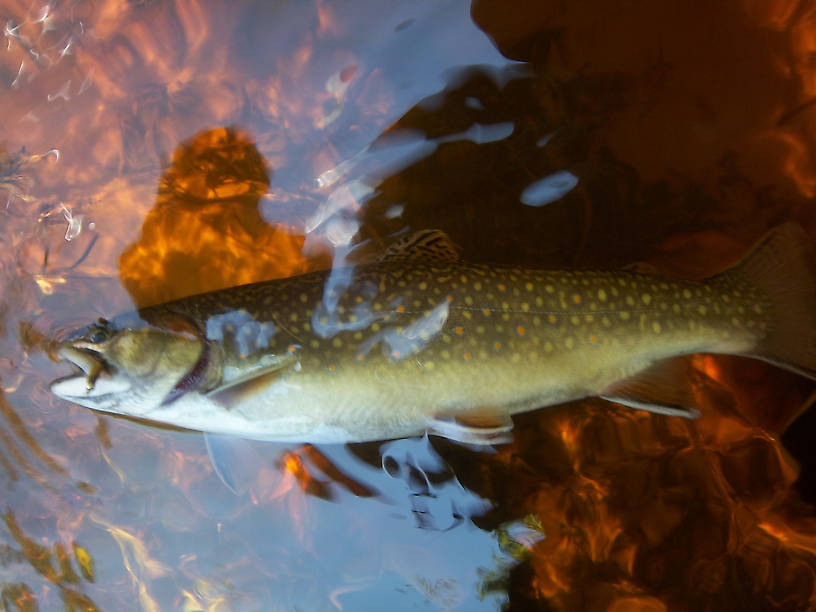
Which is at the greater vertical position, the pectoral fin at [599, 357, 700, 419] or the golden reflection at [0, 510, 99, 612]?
the pectoral fin at [599, 357, 700, 419]

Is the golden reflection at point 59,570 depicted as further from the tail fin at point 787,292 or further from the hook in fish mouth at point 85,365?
the tail fin at point 787,292

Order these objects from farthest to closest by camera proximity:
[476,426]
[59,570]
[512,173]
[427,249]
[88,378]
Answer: [512,173] → [59,570] → [427,249] → [476,426] → [88,378]

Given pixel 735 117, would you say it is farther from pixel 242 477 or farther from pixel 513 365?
pixel 242 477

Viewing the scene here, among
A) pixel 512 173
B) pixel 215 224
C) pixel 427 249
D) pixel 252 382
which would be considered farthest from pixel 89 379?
pixel 512 173

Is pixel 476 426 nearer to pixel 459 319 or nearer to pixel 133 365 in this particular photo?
pixel 459 319

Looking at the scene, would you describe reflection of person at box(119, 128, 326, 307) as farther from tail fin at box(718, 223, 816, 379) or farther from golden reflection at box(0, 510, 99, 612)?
tail fin at box(718, 223, 816, 379)

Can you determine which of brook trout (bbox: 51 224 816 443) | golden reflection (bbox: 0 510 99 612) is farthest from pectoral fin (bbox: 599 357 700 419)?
golden reflection (bbox: 0 510 99 612)

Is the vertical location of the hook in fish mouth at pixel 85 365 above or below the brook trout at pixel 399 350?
above

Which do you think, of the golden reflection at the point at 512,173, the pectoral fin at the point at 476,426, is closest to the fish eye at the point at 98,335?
the golden reflection at the point at 512,173
